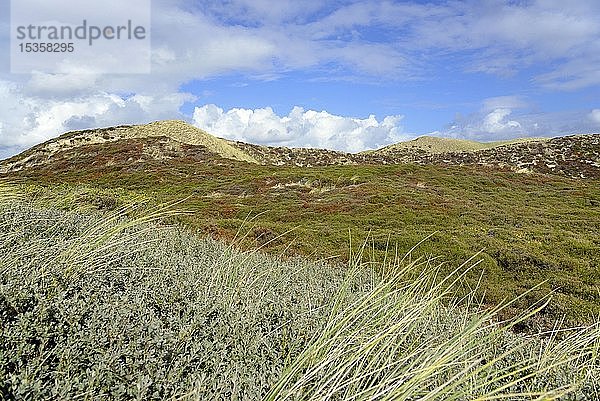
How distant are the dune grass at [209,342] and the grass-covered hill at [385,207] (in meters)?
1.34

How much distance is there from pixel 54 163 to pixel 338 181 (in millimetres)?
30408

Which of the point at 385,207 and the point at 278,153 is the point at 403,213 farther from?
the point at 278,153

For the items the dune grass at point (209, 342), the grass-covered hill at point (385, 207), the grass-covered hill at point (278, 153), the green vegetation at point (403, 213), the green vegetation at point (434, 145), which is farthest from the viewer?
the green vegetation at point (434, 145)

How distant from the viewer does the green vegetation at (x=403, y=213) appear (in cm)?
1084

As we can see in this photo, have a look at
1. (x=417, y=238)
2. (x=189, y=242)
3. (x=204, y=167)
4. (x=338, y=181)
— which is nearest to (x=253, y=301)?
(x=189, y=242)

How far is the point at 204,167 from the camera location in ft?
136

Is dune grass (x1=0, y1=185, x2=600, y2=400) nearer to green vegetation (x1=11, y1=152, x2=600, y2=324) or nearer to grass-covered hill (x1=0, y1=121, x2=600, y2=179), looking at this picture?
green vegetation (x1=11, y1=152, x2=600, y2=324)

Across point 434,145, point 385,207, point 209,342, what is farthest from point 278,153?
point 209,342

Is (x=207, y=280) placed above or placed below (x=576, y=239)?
above

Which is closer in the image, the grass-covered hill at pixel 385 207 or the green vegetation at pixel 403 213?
the green vegetation at pixel 403 213

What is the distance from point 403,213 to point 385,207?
1.61 meters

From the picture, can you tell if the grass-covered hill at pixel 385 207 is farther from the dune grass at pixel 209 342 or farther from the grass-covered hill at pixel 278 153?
the dune grass at pixel 209 342

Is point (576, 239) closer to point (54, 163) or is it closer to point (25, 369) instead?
point (25, 369)

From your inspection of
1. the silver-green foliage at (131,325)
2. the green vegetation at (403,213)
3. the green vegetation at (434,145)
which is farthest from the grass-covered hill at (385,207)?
the green vegetation at (434,145)
